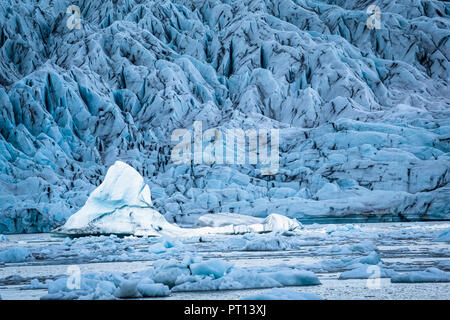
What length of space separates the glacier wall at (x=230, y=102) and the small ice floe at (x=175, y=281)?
1559 cm

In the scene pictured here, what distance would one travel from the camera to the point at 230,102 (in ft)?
117

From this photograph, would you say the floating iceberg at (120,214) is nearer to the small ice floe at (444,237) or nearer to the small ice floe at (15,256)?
the small ice floe at (444,237)

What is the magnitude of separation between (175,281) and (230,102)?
30088mm

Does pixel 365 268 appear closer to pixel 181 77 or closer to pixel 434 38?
pixel 181 77

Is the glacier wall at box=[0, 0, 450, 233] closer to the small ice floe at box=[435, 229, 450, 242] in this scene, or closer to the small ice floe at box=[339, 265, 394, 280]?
the small ice floe at box=[435, 229, 450, 242]

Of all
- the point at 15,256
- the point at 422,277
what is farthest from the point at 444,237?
Result: the point at 15,256

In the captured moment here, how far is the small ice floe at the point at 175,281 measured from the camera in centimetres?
518

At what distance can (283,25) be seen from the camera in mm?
41188

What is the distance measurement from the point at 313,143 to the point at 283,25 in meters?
15.8

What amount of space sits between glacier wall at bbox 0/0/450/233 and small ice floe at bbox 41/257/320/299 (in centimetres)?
1559

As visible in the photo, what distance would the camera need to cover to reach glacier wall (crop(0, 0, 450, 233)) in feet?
76.1

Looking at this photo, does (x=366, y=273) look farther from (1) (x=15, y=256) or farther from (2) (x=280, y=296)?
(1) (x=15, y=256)

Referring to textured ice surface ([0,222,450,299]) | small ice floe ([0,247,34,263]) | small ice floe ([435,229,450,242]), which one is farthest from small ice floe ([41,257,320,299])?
small ice floe ([435,229,450,242])

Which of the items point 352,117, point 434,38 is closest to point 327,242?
point 352,117
